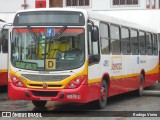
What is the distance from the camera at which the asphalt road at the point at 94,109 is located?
12.7 metres

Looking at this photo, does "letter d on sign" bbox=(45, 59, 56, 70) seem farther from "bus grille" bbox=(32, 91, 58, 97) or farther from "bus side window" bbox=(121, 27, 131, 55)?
"bus side window" bbox=(121, 27, 131, 55)

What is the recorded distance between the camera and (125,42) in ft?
54.0

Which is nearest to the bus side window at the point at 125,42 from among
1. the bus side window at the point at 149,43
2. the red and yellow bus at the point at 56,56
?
the red and yellow bus at the point at 56,56

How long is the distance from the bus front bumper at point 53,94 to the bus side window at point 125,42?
4.14 m

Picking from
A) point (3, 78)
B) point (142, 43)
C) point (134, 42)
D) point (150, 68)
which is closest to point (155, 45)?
point (150, 68)

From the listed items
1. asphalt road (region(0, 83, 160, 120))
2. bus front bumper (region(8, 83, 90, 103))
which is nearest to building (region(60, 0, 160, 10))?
asphalt road (region(0, 83, 160, 120))

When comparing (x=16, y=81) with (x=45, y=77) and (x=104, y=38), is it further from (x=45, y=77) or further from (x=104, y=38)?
(x=104, y=38)

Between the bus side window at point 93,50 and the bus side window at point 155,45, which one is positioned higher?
the bus side window at point 93,50

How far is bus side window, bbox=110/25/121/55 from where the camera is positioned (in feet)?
49.5

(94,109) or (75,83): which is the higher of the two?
(75,83)

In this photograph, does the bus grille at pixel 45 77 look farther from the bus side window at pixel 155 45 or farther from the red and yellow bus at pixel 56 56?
the bus side window at pixel 155 45

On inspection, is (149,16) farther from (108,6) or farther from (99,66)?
(99,66)

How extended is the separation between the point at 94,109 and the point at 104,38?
2.16 meters

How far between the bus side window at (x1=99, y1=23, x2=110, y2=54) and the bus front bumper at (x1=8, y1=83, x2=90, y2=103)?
2.06m
